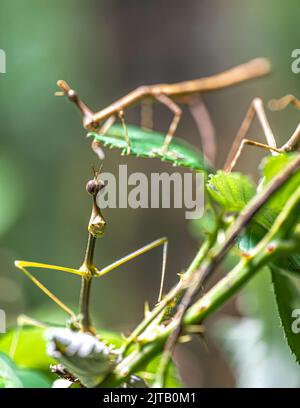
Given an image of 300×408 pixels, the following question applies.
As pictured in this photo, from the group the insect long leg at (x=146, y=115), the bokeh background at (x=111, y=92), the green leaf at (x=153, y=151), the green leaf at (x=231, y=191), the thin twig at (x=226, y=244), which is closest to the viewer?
the thin twig at (x=226, y=244)

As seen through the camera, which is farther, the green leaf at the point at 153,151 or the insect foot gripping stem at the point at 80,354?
the green leaf at the point at 153,151

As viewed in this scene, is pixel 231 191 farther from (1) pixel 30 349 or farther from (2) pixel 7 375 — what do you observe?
(1) pixel 30 349

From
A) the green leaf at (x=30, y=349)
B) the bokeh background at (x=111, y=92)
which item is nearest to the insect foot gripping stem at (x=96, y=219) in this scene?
the green leaf at (x=30, y=349)

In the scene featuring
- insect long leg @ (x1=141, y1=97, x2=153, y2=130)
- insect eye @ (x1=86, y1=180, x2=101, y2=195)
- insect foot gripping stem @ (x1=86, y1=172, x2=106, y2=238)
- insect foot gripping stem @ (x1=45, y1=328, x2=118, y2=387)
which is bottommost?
Answer: insect foot gripping stem @ (x1=45, y1=328, x2=118, y2=387)

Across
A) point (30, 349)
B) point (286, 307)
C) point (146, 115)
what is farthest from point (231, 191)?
point (146, 115)

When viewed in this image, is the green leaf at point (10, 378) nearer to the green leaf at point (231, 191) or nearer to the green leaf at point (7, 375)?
the green leaf at point (7, 375)

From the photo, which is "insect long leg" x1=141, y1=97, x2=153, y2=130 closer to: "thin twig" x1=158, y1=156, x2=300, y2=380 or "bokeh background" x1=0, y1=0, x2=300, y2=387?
"bokeh background" x1=0, y1=0, x2=300, y2=387

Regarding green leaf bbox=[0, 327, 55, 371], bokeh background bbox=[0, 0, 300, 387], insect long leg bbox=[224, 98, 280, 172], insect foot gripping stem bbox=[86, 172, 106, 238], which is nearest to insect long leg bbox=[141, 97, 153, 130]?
bokeh background bbox=[0, 0, 300, 387]
